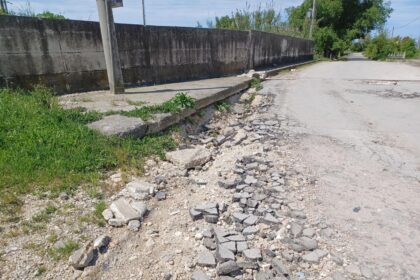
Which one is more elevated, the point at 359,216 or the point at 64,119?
the point at 64,119

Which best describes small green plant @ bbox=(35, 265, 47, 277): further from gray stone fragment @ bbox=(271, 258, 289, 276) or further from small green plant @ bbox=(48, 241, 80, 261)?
gray stone fragment @ bbox=(271, 258, 289, 276)

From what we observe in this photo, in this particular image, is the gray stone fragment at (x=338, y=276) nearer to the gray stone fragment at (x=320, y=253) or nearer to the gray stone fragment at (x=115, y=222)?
the gray stone fragment at (x=320, y=253)

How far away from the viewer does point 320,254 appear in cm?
226

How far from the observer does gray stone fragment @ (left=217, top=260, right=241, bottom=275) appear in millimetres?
2057

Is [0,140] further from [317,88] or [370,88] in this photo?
[370,88]

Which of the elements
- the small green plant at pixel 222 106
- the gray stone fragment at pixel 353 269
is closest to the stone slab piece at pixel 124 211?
the gray stone fragment at pixel 353 269

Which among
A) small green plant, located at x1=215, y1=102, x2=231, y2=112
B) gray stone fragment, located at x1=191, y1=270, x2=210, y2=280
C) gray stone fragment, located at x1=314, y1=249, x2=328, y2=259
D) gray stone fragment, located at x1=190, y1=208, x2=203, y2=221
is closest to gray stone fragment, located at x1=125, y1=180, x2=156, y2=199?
gray stone fragment, located at x1=190, y1=208, x2=203, y2=221

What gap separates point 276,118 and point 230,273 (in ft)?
15.1

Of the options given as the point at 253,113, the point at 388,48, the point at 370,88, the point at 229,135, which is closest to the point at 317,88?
the point at 370,88

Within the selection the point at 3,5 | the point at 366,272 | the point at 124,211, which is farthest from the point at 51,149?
the point at 3,5

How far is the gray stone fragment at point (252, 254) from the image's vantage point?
2.20 metres

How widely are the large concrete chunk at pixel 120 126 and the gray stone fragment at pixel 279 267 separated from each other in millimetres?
2598

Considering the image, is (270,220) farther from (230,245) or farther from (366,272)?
(366,272)

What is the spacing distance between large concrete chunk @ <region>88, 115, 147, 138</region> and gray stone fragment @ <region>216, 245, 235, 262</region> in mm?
2277
